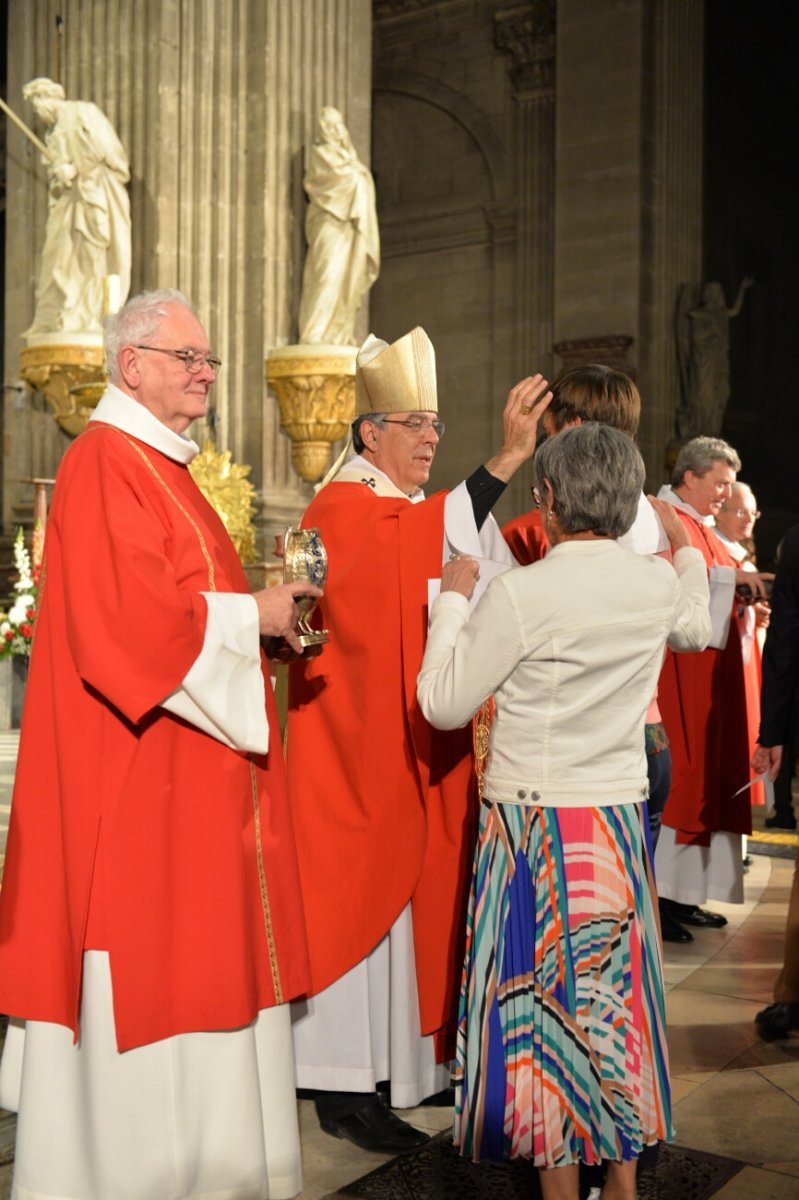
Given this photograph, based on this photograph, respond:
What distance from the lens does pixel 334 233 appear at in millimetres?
9203

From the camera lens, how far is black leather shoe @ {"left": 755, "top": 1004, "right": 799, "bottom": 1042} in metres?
3.85

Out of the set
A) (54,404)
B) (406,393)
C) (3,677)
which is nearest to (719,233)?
(54,404)

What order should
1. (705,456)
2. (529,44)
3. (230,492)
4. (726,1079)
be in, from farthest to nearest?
(529,44) → (230,492) → (705,456) → (726,1079)

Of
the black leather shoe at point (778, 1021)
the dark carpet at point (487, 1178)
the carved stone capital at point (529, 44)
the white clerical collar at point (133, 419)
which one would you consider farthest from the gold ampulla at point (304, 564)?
the carved stone capital at point (529, 44)

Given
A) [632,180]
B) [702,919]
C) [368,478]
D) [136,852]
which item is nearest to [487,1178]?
[136,852]

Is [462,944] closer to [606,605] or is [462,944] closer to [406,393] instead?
[606,605]

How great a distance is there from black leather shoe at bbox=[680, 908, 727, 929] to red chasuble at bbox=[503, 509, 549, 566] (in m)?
2.37

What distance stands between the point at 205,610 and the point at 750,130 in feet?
48.5

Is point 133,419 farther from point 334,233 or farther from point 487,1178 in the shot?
point 334,233

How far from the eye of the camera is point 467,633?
2.44 meters

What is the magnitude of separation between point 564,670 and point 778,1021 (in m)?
1.96

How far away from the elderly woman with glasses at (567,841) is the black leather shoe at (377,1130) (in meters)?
0.60

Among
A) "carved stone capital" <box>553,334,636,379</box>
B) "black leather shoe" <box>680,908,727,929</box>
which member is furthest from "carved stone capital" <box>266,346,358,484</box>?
"carved stone capital" <box>553,334,636,379</box>

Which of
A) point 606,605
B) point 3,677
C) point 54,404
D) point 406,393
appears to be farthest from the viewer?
point 54,404
